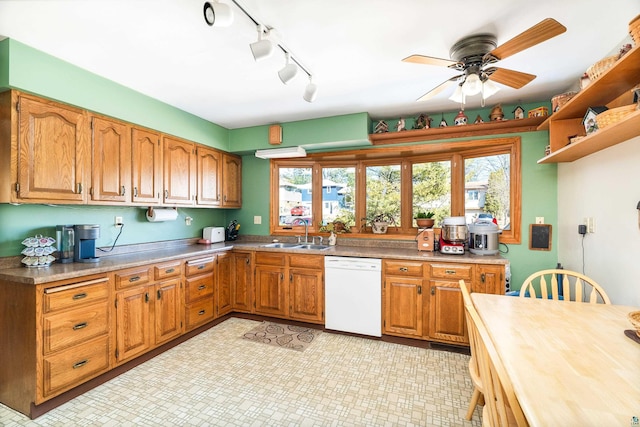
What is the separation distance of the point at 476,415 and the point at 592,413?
136 cm

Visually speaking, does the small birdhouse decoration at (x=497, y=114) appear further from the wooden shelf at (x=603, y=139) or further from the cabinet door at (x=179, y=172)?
the cabinet door at (x=179, y=172)

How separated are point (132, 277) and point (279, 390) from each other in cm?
157

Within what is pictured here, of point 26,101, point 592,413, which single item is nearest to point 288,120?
point 26,101

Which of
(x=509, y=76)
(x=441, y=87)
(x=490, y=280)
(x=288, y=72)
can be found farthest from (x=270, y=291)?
(x=509, y=76)

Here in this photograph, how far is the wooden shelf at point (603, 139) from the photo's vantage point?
4.85 feet

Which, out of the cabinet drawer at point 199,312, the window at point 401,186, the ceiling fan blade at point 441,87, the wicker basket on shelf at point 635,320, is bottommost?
the cabinet drawer at point 199,312

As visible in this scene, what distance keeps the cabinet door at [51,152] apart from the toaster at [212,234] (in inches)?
63.4

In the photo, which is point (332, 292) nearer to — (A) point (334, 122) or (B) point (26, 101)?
(A) point (334, 122)

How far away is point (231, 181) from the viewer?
13.5 feet

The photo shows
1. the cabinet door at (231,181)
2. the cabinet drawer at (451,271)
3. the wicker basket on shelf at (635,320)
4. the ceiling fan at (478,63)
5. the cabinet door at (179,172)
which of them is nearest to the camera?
the wicker basket on shelf at (635,320)

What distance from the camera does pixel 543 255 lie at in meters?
2.89

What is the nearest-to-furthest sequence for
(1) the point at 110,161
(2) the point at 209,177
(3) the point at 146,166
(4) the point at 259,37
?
(4) the point at 259,37 < (1) the point at 110,161 < (3) the point at 146,166 < (2) the point at 209,177

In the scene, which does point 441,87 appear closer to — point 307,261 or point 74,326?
point 307,261

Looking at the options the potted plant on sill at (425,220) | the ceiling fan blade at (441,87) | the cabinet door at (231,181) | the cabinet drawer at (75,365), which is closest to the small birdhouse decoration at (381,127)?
the potted plant on sill at (425,220)
